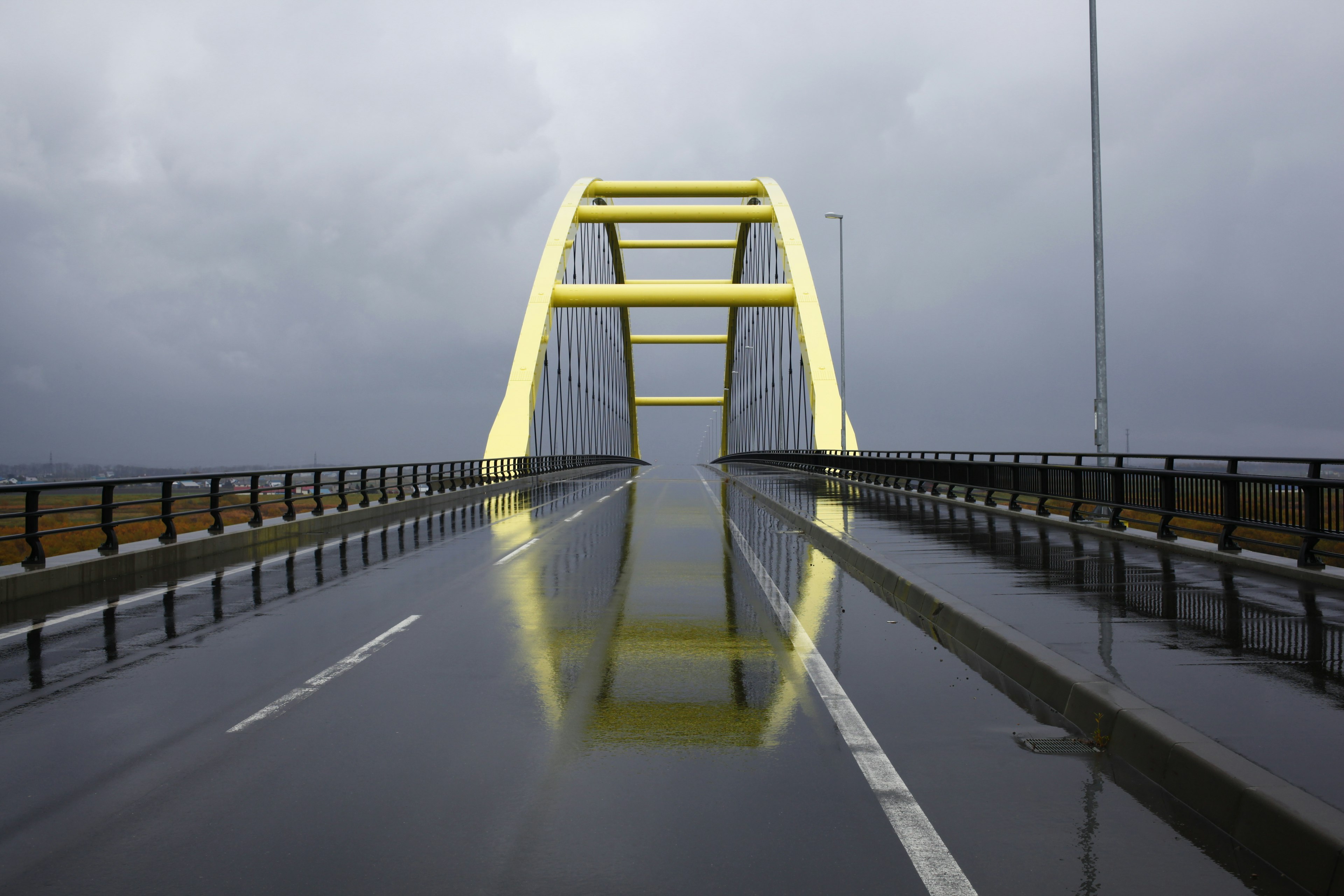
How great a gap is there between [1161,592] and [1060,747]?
17.3 ft

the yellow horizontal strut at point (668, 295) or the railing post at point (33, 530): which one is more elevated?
the yellow horizontal strut at point (668, 295)

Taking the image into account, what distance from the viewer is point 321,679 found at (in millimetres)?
7020

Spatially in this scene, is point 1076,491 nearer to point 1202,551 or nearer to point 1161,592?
point 1202,551

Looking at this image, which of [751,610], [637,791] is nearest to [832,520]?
[751,610]

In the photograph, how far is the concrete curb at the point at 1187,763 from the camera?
3.74 metres

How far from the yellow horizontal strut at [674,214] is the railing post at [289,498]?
37545 mm

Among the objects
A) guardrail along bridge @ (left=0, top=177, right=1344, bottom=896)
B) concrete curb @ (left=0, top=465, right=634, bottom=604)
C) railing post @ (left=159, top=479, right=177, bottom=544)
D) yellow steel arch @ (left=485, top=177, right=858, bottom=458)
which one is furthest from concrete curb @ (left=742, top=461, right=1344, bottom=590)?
yellow steel arch @ (left=485, top=177, right=858, bottom=458)

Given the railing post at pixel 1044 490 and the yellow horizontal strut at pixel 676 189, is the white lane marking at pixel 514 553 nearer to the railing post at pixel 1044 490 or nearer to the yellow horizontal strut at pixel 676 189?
the railing post at pixel 1044 490

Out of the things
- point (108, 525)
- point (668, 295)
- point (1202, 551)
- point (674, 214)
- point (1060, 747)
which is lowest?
point (1060, 747)

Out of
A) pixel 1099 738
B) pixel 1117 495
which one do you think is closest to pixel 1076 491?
pixel 1117 495

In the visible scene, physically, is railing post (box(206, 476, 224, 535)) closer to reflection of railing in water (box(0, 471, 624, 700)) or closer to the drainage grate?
reflection of railing in water (box(0, 471, 624, 700))

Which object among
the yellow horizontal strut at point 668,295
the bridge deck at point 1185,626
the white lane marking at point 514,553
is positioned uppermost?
the yellow horizontal strut at point 668,295

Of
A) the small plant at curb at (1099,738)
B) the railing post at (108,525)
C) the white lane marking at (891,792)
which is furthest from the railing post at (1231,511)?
the railing post at (108,525)

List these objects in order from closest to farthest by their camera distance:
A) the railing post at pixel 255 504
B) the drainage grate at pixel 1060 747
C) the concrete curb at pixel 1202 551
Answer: the drainage grate at pixel 1060 747 → the concrete curb at pixel 1202 551 → the railing post at pixel 255 504
